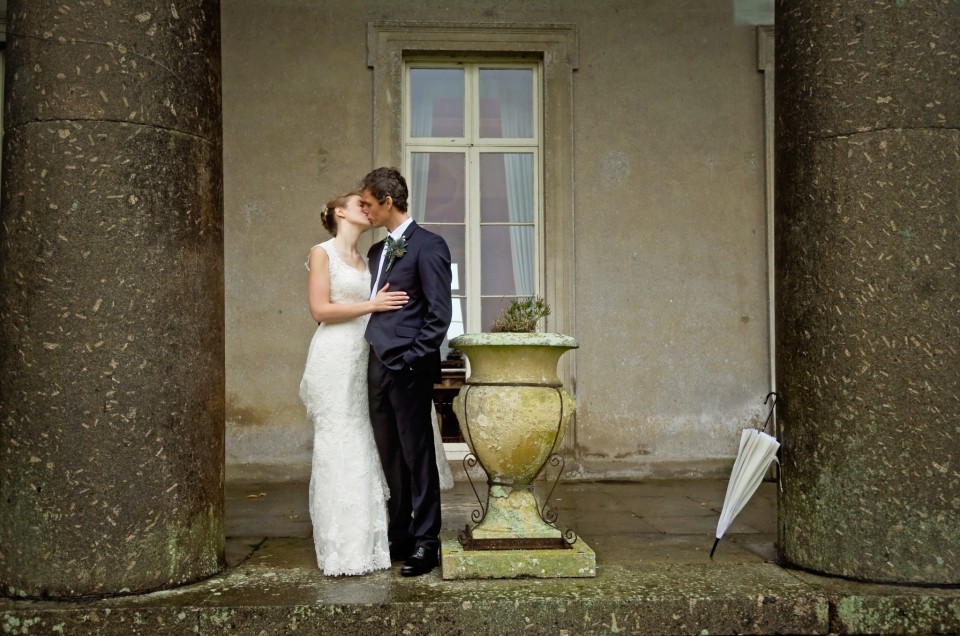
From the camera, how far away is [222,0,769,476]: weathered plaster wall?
697cm

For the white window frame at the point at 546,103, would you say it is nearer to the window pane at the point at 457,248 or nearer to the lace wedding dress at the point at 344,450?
the window pane at the point at 457,248

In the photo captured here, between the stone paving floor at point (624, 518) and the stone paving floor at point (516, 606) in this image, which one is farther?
the stone paving floor at point (624, 518)

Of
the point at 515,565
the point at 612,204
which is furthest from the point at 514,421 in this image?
the point at 612,204

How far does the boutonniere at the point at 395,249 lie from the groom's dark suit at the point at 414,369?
0.01 metres

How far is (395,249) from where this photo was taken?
4.00 metres

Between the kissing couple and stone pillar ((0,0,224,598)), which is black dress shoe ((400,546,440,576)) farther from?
stone pillar ((0,0,224,598))

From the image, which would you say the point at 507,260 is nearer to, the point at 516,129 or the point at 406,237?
the point at 516,129

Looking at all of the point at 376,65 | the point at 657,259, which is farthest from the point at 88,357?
the point at 657,259

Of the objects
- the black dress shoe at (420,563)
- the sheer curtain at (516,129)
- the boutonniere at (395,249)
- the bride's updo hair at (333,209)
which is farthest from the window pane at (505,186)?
the black dress shoe at (420,563)

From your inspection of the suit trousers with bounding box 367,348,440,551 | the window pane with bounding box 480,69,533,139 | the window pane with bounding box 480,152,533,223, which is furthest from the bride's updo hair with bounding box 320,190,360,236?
the window pane with bounding box 480,69,533,139

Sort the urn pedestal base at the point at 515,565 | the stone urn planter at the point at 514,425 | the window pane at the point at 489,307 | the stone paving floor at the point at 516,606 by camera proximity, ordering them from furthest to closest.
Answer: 1. the window pane at the point at 489,307
2. the stone urn planter at the point at 514,425
3. the urn pedestal base at the point at 515,565
4. the stone paving floor at the point at 516,606

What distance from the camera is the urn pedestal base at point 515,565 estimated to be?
3.77 meters

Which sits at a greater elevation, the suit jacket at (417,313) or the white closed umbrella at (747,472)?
the suit jacket at (417,313)

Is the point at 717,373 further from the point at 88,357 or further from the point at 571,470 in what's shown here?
the point at 88,357
